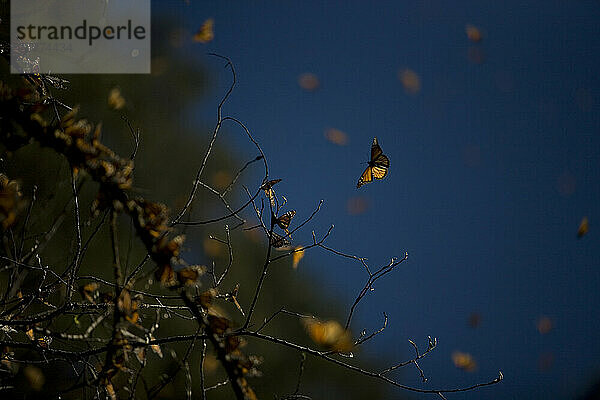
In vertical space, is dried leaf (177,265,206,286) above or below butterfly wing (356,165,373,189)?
below

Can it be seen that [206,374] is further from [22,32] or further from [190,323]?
[22,32]

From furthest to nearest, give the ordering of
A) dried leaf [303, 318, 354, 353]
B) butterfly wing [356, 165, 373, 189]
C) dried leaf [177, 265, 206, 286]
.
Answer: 1. butterfly wing [356, 165, 373, 189]
2. dried leaf [303, 318, 354, 353]
3. dried leaf [177, 265, 206, 286]

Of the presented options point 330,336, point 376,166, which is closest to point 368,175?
point 376,166

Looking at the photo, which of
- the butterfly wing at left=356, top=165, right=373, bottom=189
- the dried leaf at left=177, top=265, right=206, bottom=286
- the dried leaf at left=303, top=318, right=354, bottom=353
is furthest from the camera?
the butterfly wing at left=356, top=165, right=373, bottom=189

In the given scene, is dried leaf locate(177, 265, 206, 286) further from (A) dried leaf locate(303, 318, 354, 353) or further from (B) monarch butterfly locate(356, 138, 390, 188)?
(B) monarch butterfly locate(356, 138, 390, 188)

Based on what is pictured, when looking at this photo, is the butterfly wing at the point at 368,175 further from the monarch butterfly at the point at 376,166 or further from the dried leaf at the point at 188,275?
the dried leaf at the point at 188,275

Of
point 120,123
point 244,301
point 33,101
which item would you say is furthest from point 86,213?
point 33,101

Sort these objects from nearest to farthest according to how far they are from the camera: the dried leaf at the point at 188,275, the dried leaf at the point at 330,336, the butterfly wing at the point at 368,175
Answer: the dried leaf at the point at 188,275 → the dried leaf at the point at 330,336 → the butterfly wing at the point at 368,175

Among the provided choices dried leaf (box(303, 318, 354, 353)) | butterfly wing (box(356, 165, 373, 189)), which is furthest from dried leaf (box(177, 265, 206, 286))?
butterfly wing (box(356, 165, 373, 189))

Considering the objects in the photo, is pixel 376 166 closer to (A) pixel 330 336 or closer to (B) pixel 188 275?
(A) pixel 330 336

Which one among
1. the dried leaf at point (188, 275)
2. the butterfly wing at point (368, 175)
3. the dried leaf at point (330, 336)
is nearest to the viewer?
the dried leaf at point (188, 275)

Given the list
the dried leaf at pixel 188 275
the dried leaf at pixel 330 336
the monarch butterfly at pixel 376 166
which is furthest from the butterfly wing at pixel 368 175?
the dried leaf at pixel 188 275
